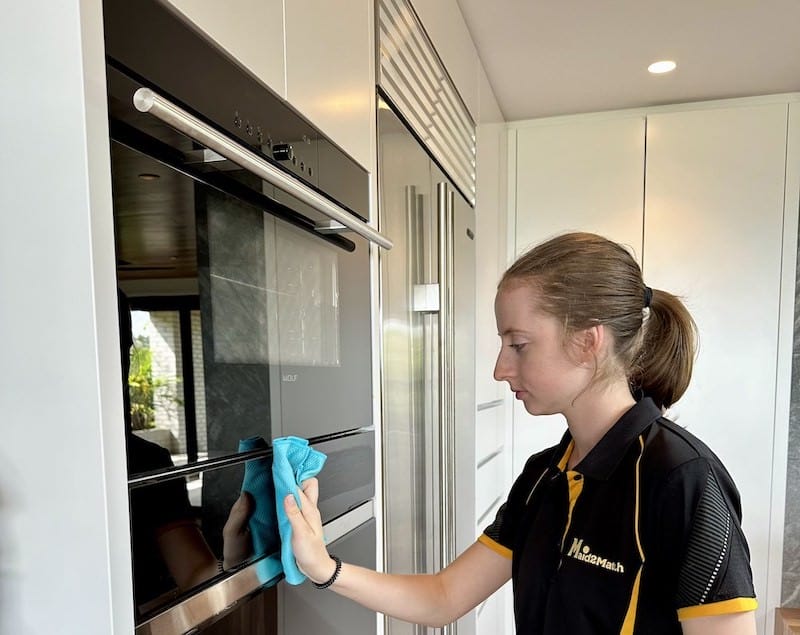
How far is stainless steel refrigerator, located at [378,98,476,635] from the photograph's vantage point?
4.25 ft

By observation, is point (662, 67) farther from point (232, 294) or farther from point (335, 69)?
point (232, 294)

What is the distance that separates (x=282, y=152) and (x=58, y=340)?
398 millimetres

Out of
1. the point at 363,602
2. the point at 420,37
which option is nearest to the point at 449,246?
the point at 420,37

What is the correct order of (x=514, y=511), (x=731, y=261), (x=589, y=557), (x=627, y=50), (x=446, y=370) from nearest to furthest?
(x=589, y=557)
(x=514, y=511)
(x=446, y=370)
(x=627, y=50)
(x=731, y=261)

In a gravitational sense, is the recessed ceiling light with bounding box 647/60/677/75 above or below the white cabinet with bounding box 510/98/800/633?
above

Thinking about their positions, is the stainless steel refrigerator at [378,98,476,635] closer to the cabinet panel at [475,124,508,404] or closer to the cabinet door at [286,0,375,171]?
the cabinet door at [286,0,375,171]

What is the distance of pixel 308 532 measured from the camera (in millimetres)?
843

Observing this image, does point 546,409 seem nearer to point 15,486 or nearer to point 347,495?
point 347,495

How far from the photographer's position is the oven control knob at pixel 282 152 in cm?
81

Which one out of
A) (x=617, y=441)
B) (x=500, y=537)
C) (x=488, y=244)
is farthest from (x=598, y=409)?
(x=488, y=244)

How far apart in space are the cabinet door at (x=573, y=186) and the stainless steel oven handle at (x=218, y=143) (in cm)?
227

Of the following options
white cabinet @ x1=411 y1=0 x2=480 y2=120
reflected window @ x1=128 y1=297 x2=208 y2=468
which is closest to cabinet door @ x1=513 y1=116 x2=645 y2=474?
white cabinet @ x1=411 y1=0 x2=480 y2=120

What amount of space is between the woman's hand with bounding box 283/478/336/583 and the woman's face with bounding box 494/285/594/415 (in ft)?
1.13

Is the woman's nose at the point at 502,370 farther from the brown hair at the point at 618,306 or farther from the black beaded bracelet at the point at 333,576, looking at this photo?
the black beaded bracelet at the point at 333,576
